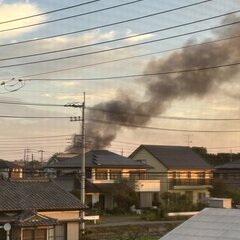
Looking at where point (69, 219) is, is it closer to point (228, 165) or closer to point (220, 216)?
point (220, 216)

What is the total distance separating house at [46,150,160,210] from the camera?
48.2 meters

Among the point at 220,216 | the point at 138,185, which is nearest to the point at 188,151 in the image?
the point at 138,185

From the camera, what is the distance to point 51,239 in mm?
27266

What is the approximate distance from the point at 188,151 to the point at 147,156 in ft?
17.7

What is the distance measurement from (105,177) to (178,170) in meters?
9.51

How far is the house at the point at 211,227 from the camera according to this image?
48.9 feet

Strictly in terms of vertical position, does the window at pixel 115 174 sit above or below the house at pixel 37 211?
above

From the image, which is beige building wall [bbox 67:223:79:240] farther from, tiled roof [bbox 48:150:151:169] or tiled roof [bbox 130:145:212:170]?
tiled roof [bbox 130:145:212:170]

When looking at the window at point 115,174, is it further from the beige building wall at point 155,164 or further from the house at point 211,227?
the house at point 211,227

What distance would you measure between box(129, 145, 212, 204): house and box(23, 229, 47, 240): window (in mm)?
27107

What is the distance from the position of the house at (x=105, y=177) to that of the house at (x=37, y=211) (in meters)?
16.9

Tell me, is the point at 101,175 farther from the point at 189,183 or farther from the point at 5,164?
the point at 5,164

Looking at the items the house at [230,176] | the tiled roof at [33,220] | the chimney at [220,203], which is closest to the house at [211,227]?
the chimney at [220,203]

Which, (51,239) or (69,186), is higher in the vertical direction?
(69,186)
